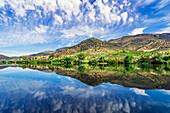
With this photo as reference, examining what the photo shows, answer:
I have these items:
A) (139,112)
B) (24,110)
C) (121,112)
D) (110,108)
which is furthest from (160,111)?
(24,110)

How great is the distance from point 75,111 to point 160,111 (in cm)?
658

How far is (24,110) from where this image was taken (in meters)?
8.48

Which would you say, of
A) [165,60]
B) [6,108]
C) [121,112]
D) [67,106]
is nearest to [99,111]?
[121,112]

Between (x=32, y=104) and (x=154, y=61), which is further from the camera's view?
(x=154, y=61)

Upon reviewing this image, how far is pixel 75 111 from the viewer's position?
8227mm

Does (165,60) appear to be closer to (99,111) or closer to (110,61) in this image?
(110,61)

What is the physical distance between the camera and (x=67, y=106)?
9148 mm

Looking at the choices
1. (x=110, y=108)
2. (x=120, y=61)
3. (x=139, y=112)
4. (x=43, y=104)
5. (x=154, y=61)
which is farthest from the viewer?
(x=120, y=61)

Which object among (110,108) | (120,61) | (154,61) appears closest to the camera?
(110,108)

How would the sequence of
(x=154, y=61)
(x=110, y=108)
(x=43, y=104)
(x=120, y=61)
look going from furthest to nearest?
(x=120, y=61), (x=154, y=61), (x=43, y=104), (x=110, y=108)

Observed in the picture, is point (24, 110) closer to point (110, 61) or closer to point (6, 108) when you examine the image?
point (6, 108)

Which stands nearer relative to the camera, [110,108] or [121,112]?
[121,112]

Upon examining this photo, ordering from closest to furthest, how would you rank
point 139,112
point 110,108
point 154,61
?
point 139,112 → point 110,108 → point 154,61

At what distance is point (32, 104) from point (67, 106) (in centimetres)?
330
